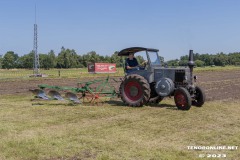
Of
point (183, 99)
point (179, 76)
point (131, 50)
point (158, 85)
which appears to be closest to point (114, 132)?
point (183, 99)

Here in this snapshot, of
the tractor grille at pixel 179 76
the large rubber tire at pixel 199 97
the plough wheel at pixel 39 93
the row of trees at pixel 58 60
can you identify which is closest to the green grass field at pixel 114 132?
the large rubber tire at pixel 199 97

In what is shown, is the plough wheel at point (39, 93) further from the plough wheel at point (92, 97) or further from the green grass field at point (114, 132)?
the green grass field at point (114, 132)

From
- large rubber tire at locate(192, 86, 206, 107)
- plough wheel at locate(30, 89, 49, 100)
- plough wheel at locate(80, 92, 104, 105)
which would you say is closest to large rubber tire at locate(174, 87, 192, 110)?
large rubber tire at locate(192, 86, 206, 107)

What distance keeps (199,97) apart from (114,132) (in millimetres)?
5069

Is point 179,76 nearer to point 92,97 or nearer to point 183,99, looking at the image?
point 183,99

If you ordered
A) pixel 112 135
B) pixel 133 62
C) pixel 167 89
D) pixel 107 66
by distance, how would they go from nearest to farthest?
pixel 112 135, pixel 167 89, pixel 133 62, pixel 107 66

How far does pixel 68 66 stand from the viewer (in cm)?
11738

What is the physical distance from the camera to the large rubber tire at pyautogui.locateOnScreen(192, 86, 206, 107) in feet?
36.8

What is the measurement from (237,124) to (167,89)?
334 cm

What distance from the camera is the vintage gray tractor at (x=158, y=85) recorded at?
10802mm

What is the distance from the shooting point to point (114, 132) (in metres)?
7.27

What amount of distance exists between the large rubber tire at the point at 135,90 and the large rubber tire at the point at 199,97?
1.78 metres

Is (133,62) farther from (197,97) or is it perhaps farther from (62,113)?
(62,113)

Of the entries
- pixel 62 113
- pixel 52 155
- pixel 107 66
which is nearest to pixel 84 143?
pixel 52 155
